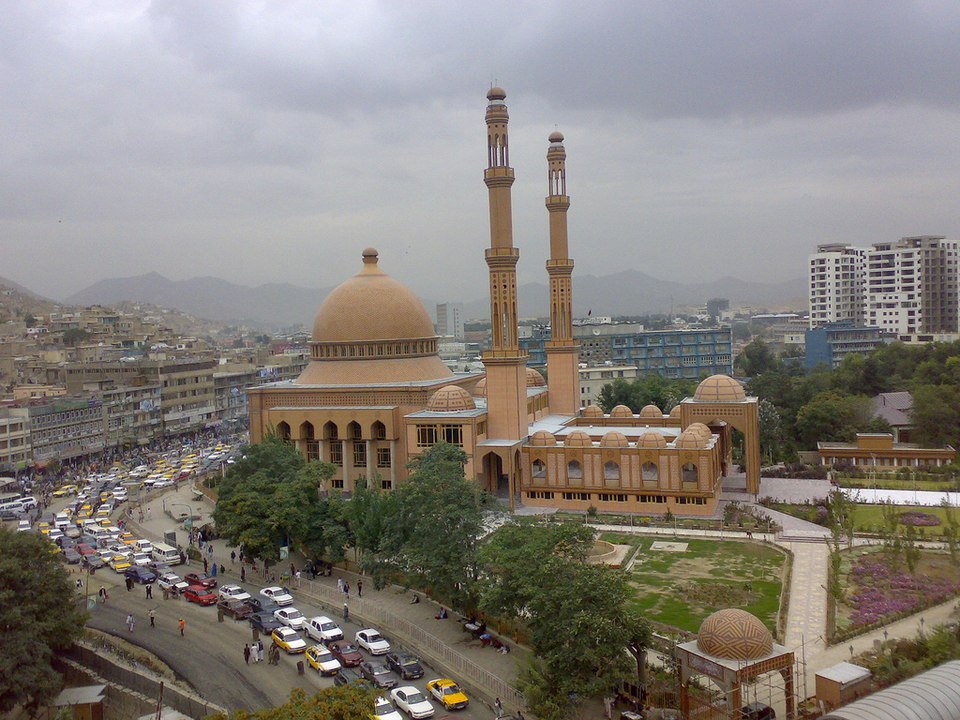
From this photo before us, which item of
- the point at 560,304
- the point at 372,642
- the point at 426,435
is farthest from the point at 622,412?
the point at 372,642

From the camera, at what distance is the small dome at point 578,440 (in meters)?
41.0

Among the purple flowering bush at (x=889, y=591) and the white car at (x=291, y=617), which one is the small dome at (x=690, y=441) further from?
the white car at (x=291, y=617)

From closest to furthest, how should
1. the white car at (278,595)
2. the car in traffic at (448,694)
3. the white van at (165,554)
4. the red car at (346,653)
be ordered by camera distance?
the car in traffic at (448,694)
the red car at (346,653)
the white car at (278,595)
the white van at (165,554)

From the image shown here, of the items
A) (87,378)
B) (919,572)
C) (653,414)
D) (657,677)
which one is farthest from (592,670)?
(87,378)

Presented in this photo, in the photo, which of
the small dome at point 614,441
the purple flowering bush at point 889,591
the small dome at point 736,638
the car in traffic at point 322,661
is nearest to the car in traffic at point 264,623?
the car in traffic at point 322,661

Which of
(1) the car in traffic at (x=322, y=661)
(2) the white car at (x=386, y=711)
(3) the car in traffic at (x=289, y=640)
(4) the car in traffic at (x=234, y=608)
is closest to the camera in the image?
(2) the white car at (x=386, y=711)

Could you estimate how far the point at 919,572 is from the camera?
2836 cm

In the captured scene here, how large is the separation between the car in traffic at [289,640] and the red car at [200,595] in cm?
526

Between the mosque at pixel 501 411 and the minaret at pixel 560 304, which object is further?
the minaret at pixel 560 304

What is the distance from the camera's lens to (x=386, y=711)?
20047mm

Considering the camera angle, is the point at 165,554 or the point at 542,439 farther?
the point at 542,439

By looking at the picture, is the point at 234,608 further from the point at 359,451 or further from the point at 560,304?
the point at 560,304

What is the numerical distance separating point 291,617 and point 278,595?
2.77 m

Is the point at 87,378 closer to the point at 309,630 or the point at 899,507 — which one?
the point at 309,630
